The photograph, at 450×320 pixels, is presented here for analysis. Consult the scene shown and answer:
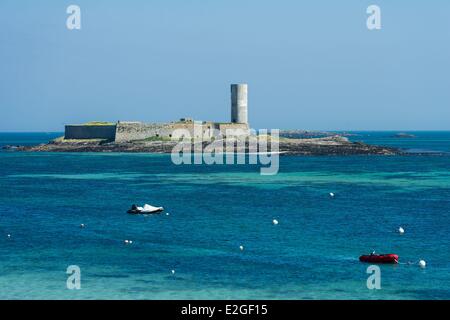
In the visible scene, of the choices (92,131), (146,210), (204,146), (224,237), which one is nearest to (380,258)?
(224,237)

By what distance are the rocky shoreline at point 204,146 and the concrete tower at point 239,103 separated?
7911mm

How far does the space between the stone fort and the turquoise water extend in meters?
54.1

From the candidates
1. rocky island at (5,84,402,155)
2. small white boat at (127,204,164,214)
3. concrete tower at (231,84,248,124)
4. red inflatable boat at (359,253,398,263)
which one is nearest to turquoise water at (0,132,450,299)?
red inflatable boat at (359,253,398,263)

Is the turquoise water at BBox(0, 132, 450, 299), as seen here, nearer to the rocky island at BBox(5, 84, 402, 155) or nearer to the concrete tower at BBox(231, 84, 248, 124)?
the rocky island at BBox(5, 84, 402, 155)

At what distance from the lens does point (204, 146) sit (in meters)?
119

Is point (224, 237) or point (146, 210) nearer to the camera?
point (224, 237)

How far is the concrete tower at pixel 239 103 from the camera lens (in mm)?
127812

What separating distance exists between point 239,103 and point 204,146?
13408 millimetres

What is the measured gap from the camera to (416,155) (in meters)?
116

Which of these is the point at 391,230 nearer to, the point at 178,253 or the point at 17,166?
the point at 178,253

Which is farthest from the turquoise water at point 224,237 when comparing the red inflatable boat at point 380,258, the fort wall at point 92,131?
the fort wall at point 92,131

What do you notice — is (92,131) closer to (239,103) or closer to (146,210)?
(239,103)

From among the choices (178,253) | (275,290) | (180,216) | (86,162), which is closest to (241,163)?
(86,162)

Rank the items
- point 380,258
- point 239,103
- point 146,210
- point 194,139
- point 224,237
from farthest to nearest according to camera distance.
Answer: point 239,103 → point 194,139 → point 146,210 → point 224,237 → point 380,258
